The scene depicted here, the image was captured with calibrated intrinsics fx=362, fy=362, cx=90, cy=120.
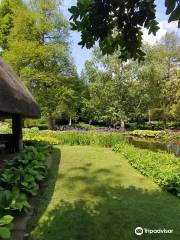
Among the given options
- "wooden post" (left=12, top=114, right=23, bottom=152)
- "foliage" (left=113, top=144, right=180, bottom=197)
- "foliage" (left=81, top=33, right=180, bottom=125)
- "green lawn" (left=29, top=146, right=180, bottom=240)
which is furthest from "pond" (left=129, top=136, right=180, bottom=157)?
"green lawn" (left=29, top=146, right=180, bottom=240)

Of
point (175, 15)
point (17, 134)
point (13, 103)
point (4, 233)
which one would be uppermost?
point (175, 15)

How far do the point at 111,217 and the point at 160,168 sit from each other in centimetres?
436

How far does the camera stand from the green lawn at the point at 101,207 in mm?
5934

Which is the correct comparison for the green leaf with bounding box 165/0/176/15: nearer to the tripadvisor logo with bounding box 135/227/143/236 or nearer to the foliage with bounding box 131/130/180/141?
the tripadvisor logo with bounding box 135/227/143/236

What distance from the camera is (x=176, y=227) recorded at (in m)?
6.22

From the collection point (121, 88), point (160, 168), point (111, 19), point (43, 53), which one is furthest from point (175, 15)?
point (121, 88)

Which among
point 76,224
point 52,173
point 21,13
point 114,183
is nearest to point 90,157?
point 52,173

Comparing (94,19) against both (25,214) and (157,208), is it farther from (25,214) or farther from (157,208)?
(157,208)

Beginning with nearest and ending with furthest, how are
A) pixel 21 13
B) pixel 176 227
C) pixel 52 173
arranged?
1. pixel 176 227
2. pixel 52 173
3. pixel 21 13

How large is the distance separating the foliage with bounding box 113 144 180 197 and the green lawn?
0.78ft

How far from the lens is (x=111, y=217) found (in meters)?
6.63

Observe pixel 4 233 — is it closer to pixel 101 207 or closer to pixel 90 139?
pixel 101 207

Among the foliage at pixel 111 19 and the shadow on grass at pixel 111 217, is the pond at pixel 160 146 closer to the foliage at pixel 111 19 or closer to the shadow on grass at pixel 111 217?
the shadow on grass at pixel 111 217

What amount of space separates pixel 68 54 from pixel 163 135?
9230 millimetres
